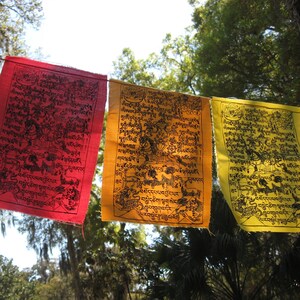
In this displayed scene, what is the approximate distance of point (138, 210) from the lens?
10.1 feet

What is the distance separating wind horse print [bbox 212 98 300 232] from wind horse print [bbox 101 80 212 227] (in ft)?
0.66

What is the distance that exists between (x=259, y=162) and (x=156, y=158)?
105 centimetres

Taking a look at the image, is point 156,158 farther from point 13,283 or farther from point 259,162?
point 13,283

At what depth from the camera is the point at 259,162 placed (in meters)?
3.58

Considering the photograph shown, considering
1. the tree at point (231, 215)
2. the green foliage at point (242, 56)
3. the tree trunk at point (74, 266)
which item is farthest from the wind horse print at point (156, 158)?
the tree trunk at point (74, 266)

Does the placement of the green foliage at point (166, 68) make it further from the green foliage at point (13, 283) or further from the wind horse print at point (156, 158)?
the green foliage at point (13, 283)

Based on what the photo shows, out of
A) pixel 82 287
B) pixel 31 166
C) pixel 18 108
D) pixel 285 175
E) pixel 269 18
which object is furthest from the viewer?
pixel 82 287

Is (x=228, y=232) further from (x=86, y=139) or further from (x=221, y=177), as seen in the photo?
(x=86, y=139)

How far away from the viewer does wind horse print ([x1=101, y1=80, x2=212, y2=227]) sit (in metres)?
3.11

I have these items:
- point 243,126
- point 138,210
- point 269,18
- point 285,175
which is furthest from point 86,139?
point 269,18

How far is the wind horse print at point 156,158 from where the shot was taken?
10.2 feet

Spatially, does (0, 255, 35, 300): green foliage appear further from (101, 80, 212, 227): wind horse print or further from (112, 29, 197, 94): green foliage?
(101, 80, 212, 227): wind horse print

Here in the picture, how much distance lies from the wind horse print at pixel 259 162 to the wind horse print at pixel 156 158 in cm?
20

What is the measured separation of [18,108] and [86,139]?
631 mm
